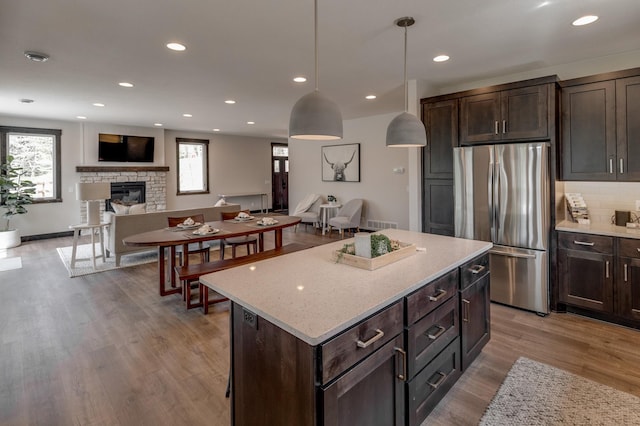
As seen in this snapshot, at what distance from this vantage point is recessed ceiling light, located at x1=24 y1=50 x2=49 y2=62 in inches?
134

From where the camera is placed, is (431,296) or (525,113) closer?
(431,296)

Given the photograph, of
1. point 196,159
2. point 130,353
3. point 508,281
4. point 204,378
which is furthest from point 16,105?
point 508,281

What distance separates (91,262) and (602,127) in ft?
23.1

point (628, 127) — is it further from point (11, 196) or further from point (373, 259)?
point (11, 196)

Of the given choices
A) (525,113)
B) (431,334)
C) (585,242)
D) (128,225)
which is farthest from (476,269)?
(128,225)

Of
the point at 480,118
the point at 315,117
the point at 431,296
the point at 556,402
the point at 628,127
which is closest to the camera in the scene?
the point at 431,296

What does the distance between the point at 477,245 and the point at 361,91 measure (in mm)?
3350

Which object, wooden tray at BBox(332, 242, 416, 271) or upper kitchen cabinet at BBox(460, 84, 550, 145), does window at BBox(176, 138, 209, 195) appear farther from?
wooden tray at BBox(332, 242, 416, 271)

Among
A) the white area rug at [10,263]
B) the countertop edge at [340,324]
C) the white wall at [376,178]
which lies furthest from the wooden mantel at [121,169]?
the countertop edge at [340,324]

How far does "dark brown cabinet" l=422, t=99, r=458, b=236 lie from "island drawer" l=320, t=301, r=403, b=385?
2744 millimetres

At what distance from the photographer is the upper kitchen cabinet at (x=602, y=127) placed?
121 inches

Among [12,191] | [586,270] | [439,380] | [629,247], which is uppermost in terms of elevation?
[12,191]

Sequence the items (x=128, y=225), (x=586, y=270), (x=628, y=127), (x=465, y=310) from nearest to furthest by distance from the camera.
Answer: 1. (x=465, y=310)
2. (x=628, y=127)
3. (x=586, y=270)
4. (x=128, y=225)

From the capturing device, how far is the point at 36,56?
3.47 m
